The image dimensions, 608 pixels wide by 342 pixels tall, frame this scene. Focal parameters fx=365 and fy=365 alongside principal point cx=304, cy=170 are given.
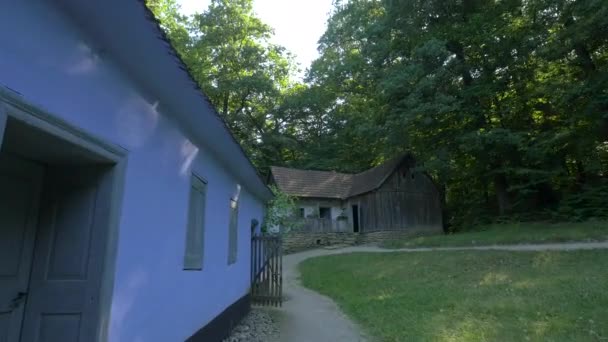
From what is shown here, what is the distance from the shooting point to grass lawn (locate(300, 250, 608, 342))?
19.2 ft

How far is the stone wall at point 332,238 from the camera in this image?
2184 cm

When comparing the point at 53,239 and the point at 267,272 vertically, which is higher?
the point at 53,239

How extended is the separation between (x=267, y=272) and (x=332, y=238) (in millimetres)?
13902

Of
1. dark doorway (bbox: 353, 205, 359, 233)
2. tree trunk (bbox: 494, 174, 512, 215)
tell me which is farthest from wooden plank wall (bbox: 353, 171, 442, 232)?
tree trunk (bbox: 494, 174, 512, 215)

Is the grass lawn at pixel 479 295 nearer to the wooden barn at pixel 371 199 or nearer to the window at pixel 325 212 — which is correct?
the wooden barn at pixel 371 199

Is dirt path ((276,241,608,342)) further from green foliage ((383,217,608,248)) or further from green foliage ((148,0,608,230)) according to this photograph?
green foliage ((148,0,608,230))

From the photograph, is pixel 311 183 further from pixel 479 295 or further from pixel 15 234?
pixel 15 234

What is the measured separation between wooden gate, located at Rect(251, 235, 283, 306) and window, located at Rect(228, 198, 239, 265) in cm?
195

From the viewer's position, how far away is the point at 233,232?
7480mm

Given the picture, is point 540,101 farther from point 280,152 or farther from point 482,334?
point 280,152

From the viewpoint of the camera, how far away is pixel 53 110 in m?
2.39

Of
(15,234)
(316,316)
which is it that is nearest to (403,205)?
(316,316)

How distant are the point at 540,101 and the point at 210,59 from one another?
81.7ft

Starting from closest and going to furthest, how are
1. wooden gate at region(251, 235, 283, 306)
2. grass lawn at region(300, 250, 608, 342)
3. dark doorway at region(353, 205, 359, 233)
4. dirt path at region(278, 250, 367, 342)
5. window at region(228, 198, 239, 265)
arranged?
grass lawn at region(300, 250, 608, 342) → dirt path at region(278, 250, 367, 342) → window at region(228, 198, 239, 265) → wooden gate at region(251, 235, 283, 306) → dark doorway at region(353, 205, 359, 233)
